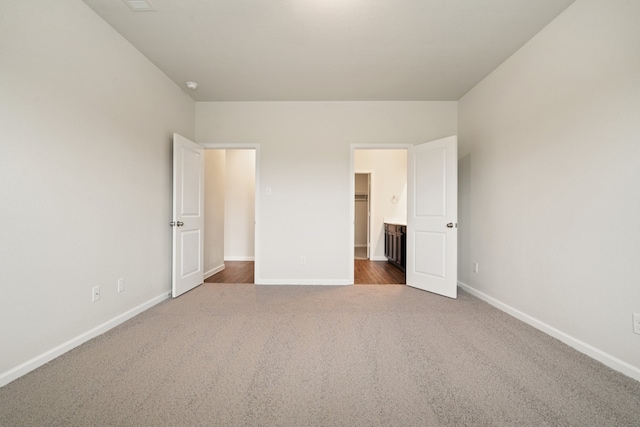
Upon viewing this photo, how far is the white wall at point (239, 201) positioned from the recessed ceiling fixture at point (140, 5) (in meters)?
3.84

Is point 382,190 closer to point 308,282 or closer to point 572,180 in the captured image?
point 308,282

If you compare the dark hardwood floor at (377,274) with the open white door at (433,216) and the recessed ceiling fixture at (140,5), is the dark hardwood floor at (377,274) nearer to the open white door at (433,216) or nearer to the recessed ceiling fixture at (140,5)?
the open white door at (433,216)

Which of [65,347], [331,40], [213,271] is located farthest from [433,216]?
[65,347]

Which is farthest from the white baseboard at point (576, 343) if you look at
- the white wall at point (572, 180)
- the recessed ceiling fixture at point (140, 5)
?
the recessed ceiling fixture at point (140, 5)

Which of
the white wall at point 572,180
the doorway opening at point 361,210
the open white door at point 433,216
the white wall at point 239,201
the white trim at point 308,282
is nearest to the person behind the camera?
the white wall at point 572,180

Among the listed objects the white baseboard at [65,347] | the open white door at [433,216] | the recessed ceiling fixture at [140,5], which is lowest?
the white baseboard at [65,347]

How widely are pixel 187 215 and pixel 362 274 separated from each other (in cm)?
281

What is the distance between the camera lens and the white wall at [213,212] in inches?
160

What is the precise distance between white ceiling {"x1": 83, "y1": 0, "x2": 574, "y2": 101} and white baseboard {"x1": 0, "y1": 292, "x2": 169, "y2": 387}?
248cm

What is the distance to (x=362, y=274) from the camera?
14.5 feet

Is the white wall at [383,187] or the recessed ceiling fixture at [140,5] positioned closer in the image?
the recessed ceiling fixture at [140,5]

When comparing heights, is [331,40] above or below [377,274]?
above

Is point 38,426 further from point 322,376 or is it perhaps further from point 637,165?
point 637,165

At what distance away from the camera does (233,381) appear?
4.95 ft
